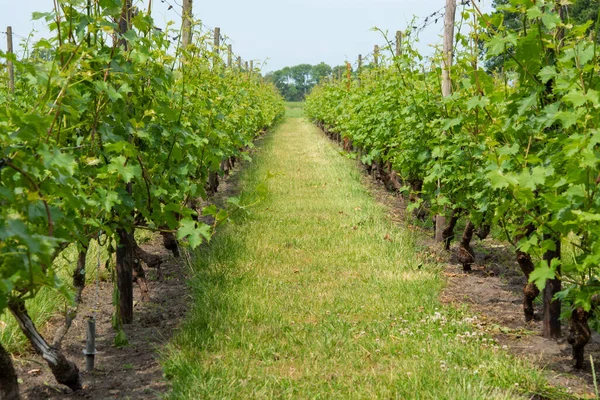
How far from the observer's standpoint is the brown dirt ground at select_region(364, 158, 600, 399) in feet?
11.9

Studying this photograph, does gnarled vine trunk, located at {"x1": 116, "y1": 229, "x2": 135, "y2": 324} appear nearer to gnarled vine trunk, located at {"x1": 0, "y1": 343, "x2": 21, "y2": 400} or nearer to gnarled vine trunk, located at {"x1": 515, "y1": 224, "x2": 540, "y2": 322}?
gnarled vine trunk, located at {"x1": 0, "y1": 343, "x2": 21, "y2": 400}

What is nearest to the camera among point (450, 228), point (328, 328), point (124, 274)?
point (328, 328)

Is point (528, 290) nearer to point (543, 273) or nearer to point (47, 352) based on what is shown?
point (543, 273)

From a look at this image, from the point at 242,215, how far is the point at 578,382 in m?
5.21

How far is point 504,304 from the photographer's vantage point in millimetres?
4926

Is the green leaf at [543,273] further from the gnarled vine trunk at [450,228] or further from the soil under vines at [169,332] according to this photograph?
the gnarled vine trunk at [450,228]

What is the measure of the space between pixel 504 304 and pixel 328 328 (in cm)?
156

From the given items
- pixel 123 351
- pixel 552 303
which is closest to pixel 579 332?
pixel 552 303

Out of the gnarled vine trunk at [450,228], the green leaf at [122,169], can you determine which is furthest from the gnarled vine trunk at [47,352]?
the gnarled vine trunk at [450,228]

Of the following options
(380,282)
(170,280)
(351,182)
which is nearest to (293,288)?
(380,282)

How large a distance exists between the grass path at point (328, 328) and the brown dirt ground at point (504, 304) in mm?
169

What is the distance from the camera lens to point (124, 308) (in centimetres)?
444

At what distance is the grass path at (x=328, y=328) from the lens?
339cm

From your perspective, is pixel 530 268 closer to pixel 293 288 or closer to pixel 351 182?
pixel 293 288
